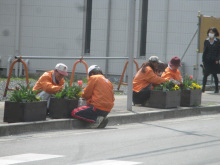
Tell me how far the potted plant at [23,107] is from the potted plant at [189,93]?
4.79 metres

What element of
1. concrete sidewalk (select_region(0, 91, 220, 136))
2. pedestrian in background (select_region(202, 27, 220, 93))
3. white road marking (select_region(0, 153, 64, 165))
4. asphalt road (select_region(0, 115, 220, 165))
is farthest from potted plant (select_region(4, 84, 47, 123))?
pedestrian in background (select_region(202, 27, 220, 93))

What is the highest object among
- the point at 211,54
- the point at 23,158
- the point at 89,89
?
the point at 211,54

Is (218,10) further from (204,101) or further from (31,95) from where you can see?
(31,95)

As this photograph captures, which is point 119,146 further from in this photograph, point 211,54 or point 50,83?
point 211,54

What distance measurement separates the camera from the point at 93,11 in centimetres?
2184

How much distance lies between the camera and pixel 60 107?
1049 cm

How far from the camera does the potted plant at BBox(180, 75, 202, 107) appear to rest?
13.6 meters

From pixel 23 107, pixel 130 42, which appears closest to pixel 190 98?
pixel 130 42

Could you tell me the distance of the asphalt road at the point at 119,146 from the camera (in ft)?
23.6

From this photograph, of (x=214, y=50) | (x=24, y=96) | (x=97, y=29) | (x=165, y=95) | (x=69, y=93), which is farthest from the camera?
(x=97, y=29)

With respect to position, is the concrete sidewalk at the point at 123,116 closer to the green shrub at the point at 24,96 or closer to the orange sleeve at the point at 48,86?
the green shrub at the point at 24,96

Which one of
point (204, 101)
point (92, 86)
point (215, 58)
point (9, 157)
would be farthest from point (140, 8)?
point (9, 157)

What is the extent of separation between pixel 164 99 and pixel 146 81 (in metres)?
0.66

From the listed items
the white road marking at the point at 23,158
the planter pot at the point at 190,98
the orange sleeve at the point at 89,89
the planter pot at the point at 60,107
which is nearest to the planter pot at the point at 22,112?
the planter pot at the point at 60,107
